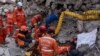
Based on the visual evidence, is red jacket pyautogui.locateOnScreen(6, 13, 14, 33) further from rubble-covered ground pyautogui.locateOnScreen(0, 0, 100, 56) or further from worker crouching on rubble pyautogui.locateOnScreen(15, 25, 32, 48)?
worker crouching on rubble pyautogui.locateOnScreen(15, 25, 32, 48)

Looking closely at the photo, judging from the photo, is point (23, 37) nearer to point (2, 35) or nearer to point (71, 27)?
point (2, 35)

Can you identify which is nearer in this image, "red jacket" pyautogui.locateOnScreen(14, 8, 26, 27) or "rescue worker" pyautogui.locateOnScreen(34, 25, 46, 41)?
"rescue worker" pyautogui.locateOnScreen(34, 25, 46, 41)

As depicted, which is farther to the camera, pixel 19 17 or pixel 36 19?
pixel 19 17

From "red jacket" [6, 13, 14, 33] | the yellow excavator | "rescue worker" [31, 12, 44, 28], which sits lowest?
"red jacket" [6, 13, 14, 33]

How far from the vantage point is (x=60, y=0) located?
18.9 metres

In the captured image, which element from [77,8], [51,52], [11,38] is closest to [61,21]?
[77,8]

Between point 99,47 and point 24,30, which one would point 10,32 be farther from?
point 99,47

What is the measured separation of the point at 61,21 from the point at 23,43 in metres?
2.27

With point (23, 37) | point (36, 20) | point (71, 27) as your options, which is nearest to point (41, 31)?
point (23, 37)

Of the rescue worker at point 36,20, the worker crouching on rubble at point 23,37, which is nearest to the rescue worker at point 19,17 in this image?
the rescue worker at point 36,20

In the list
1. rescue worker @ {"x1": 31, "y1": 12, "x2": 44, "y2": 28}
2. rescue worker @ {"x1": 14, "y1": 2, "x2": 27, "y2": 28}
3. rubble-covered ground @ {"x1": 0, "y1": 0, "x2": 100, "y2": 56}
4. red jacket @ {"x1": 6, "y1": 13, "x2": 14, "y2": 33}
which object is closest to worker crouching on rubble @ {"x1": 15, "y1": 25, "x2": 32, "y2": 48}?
rubble-covered ground @ {"x1": 0, "y1": 0, "x2": 100, "y2": 56}

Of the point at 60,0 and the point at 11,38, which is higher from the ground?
the point at 60,0

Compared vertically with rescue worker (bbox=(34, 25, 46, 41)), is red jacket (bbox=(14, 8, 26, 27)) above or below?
below

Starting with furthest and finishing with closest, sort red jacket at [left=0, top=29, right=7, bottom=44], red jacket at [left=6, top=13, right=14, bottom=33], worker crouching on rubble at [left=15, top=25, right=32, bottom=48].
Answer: red jacket at [left=6, top=13, right=14, bottom=33]
red jacket at [left=0, top=29, right=7, bottom=44]
worker crouching on rubble at [left=15, top=25, right=32, bottom=48]
